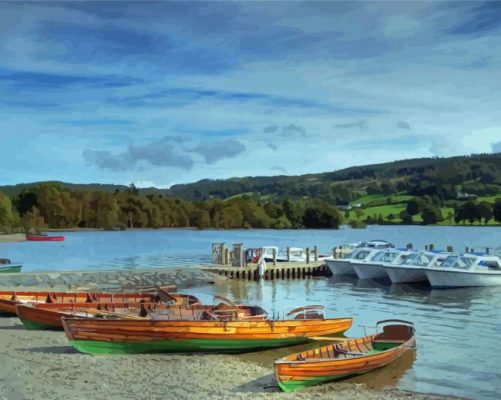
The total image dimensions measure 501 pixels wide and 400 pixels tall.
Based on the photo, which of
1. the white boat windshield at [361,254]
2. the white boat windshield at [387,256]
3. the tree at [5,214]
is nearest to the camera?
the white boat windshield at [387,256]

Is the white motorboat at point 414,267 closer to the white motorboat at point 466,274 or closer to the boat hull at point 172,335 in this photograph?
the white motorboat at point 466,274

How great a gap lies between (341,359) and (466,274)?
1298 inches

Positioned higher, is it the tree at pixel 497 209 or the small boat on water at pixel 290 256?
the tree at pixel 497 209

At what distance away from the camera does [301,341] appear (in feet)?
86.3

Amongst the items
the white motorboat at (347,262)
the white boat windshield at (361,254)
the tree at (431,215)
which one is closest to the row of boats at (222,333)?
the white motorboat at (347,262)

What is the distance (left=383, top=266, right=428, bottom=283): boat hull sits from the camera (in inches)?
2082

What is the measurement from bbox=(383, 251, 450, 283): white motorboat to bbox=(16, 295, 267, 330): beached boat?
27834mm

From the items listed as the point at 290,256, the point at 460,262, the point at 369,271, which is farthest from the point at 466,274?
the point at 290,256

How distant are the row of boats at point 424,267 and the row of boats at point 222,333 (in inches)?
979

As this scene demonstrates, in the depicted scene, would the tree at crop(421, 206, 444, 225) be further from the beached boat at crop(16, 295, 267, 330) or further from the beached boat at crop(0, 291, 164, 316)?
the beached boat at crop(16, 295, 267, 330)

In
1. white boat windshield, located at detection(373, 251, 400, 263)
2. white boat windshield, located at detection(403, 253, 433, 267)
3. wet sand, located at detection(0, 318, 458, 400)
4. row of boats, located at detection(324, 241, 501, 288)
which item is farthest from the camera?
white boat windshield, located at detection(373, 251, 400, 263)

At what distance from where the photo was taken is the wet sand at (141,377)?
18438 millimetres

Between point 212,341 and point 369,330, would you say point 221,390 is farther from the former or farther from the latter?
point 369,330

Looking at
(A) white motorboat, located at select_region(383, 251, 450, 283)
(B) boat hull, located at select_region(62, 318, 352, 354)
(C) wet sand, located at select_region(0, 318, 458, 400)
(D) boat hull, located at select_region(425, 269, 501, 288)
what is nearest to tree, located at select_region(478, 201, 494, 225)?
(A) white motorboat, located at select_region(383, 251, 450, 283)
